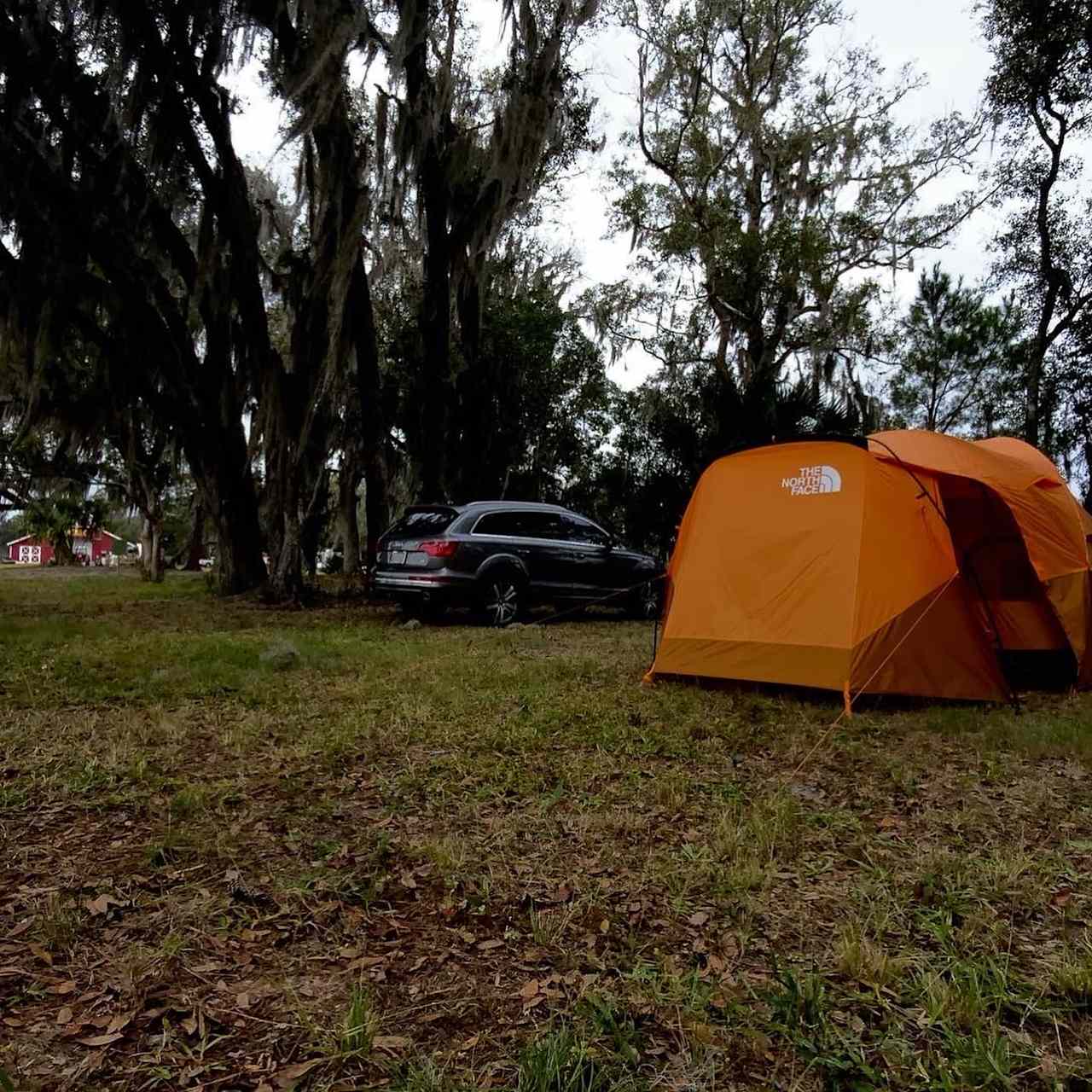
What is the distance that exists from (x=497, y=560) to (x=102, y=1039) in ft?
28.0

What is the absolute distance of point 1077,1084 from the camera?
1933 millimetres

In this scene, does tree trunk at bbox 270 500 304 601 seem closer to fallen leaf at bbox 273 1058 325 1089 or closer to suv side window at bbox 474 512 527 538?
suv side window at bbox 474 512 527 538

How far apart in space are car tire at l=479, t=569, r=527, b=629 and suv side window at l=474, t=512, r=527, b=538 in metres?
0.52

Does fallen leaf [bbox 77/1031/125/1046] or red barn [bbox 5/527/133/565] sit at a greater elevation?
red barn [bbox 5/527/133/565]

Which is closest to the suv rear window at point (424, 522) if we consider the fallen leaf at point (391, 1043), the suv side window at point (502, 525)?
the suv side window at point (502, 525)

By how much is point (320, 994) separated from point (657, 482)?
1541 centimetres

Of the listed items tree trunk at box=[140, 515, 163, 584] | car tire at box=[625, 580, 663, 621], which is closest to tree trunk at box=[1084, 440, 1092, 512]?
car tire at box=[625, 580, 663, 621]

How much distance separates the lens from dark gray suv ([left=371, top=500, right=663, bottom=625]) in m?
10.2

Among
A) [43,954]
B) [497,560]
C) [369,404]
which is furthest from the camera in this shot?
[369,404]

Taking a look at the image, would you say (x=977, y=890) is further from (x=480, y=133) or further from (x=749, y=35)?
(x=749, y=35)

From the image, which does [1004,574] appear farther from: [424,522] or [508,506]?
[424,522]

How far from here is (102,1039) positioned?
6.70 feet

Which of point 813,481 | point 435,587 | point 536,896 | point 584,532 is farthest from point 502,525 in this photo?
point 536,896

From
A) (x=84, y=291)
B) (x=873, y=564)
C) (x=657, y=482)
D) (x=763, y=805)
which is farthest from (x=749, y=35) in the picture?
(x=763, y=805)
